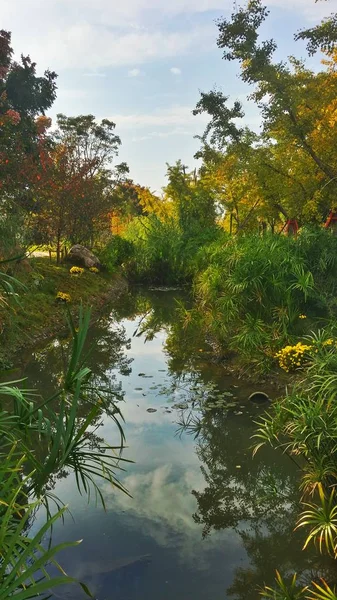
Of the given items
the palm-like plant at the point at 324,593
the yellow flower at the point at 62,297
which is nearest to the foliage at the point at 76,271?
the yellow flower at the point at 62,297

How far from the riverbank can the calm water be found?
1.03 metres

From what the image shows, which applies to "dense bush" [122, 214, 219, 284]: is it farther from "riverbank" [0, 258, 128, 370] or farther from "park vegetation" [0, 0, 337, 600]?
"riverbank" [0, 258, 128, 370]

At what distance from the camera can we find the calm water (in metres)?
2.97

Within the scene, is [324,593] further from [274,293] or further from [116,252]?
[116,252]

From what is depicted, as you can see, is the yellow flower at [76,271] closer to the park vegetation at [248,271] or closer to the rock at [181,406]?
the park vegetation at [248,271]

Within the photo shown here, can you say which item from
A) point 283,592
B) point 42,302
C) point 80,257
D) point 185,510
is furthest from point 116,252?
point 283,592

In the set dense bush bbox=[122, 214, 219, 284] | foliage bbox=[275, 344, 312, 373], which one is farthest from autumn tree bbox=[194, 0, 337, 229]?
dense bush bbox=[122, 214, 219, 284]

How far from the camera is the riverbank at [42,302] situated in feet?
24.2

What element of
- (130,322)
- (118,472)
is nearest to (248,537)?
(118,472)

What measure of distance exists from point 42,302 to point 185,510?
7.00m

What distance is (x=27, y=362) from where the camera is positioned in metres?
7.35

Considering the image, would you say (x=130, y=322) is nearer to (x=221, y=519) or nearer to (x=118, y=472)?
(x=118, y=472)

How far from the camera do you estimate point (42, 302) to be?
985 centimetres

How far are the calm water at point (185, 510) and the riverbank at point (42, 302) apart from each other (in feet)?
3.39
